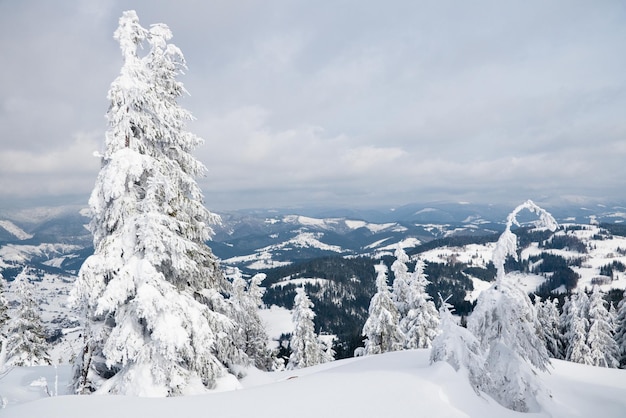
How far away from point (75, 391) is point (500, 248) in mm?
15183

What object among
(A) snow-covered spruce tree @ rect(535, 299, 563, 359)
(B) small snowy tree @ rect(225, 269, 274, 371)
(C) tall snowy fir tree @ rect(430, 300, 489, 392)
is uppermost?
(C) tall snowy fir tree @ rect(430, 300, 489, 392)

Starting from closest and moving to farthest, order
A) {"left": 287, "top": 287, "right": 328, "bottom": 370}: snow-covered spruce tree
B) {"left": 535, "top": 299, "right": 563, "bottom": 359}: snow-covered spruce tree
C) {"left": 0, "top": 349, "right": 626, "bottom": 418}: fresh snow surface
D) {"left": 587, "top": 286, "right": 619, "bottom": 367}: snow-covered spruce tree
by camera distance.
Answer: {"left": 0, "top": 349, "right": 626, "bottom": 418}: fresh snow surface < {"left": 587, "top": 286, "right": 619, "bottom": 367}: snow-covered spruce tree < {"left": 287, "top": 287, "right": 328, "bottom": 370}: snow-covered spruce tree < {"left": 535, "top": 299, "right": 563, "bottom": 359}: snow-covered spruce tree

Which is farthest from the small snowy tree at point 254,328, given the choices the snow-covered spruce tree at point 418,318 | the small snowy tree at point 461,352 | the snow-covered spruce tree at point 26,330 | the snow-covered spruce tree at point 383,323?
the small snowy tree at point 461,352

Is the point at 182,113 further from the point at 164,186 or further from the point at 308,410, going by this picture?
the point at 308,410

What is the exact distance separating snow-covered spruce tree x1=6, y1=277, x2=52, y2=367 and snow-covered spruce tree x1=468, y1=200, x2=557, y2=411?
33484 mm

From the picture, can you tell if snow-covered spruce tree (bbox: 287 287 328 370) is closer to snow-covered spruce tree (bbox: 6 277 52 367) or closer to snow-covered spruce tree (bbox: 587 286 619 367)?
snow-covered spruce tree (bbox: 6 277 52 367)

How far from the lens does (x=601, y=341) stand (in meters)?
33.5

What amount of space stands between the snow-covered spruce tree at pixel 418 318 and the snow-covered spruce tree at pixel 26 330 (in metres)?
33.8

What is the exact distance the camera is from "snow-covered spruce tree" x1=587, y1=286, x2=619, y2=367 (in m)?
33.2

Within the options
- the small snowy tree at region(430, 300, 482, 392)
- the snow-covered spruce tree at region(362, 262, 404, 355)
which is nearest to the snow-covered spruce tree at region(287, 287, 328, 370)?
the snow-covered spruce tree at region(362, 262, 404, 355)

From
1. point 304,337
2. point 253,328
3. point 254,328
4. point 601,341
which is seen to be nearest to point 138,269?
point 253,328

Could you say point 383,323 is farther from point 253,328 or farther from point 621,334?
point 621,334

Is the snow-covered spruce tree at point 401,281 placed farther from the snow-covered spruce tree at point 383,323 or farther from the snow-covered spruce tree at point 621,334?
the snow-covered spruce tree at point 621,334

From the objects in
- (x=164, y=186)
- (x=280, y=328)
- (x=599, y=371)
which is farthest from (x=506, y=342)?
(x=280, y=328)
